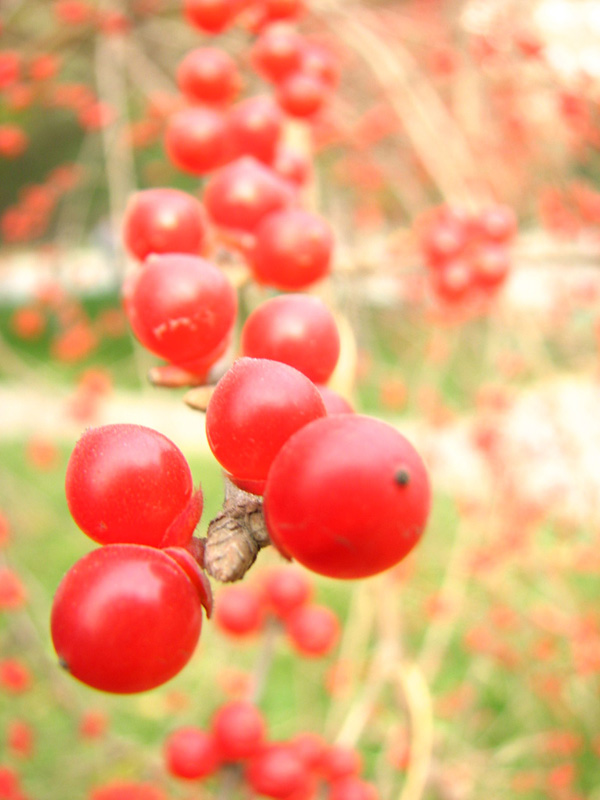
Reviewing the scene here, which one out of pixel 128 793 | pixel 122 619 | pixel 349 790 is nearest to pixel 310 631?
pixel 349 790

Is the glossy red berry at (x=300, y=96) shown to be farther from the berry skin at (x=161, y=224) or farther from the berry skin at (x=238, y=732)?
the berry skin at (x=238, y=732)

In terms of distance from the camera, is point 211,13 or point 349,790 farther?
point 211,13

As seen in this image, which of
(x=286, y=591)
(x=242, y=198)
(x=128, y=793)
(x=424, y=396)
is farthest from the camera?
(x=424, y=396)

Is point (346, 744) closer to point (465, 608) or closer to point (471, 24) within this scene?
point (465, 608)

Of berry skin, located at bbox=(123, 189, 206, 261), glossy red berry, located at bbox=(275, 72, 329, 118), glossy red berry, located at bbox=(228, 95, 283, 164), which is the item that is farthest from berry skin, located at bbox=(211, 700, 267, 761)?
glossy red berry, located at bbox=(275, 72, 329, 118)

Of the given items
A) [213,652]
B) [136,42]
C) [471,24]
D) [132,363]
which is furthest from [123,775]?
[132,363]

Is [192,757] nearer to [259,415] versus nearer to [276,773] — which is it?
[276,773]

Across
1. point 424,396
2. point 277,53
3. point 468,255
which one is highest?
point 277,53
